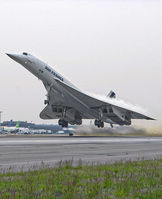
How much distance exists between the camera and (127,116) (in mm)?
54938

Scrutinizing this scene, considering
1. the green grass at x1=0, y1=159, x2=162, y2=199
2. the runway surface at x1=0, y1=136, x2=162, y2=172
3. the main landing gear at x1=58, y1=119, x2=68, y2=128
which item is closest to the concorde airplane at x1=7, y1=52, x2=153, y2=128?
the main landing gear at x1=58, y1=119, x2=68, y2=128

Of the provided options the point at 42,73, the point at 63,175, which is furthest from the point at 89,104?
the point at 63,175

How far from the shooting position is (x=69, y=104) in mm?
51156

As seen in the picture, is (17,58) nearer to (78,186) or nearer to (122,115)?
(122,115)

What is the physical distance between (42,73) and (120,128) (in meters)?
21.4

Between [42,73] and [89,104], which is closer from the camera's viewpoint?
[42,73]

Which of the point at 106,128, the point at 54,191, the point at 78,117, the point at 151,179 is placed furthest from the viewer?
the point at 106,128

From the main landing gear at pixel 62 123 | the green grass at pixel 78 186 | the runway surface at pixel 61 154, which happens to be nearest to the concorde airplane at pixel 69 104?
the main landing gear at pixel 62 123

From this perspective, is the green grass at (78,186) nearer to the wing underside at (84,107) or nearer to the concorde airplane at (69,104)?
the concorde airplane at (69,104)

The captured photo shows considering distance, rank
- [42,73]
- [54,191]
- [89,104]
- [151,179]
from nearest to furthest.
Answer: [54,191], [151,179], [42,73], [89,104]

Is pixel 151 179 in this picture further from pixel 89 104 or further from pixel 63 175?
pixel 89 104

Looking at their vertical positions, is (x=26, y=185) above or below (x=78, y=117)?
below

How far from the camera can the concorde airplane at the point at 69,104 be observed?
150 ft

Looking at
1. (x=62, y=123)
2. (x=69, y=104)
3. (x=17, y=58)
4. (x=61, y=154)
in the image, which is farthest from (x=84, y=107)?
(x=61, y=154)
